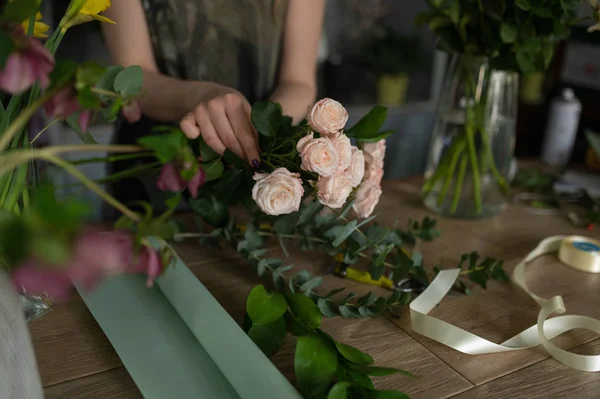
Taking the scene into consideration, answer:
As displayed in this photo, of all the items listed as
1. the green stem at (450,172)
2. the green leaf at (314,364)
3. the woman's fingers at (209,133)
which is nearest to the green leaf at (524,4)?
the green stem at (450,172)

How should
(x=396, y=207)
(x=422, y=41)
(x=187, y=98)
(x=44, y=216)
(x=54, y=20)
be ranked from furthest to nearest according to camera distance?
(x=422, y=41) < (x=54, y=20) < (x=396, y=207) < (x=187, y=98) < (x=44, y=216)

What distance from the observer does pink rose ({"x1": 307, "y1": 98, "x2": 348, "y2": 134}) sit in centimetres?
57

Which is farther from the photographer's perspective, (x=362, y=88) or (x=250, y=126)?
(x=362, y=88)

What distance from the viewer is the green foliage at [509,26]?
0.80 m

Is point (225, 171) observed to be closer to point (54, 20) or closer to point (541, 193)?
point (541, 193)

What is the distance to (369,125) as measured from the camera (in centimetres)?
65

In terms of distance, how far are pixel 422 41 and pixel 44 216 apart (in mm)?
2387

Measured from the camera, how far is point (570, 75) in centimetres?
193

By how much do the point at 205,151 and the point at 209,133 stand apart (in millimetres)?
21

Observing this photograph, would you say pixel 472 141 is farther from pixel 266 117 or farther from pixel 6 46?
pixel 6 46

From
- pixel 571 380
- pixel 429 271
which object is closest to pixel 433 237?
pixel 429 271

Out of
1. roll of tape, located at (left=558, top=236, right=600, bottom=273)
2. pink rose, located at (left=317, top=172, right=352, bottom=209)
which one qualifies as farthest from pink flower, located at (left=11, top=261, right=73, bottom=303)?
roll of tape, located at (left=558, top=236, right=600, bottom=273)

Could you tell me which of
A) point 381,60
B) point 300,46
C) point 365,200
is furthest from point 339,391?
point 381,60

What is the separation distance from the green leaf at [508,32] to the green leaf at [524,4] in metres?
0.04
